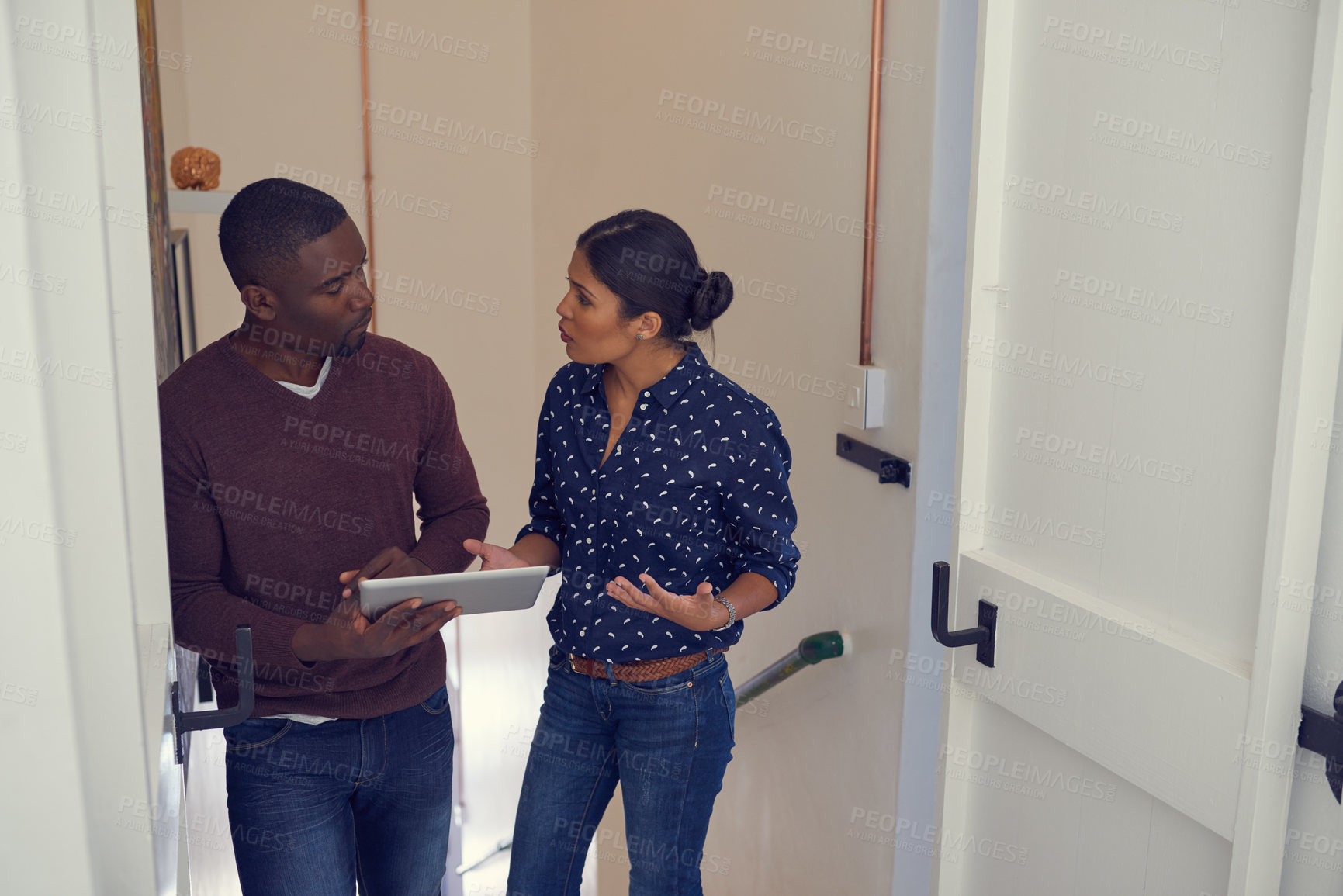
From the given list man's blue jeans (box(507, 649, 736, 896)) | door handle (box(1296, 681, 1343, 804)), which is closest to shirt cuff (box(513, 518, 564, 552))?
man's blue jeans (box(507, 649, 736, 896))

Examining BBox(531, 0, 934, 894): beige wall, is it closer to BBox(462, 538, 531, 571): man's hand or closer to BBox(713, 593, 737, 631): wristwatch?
BBox(713, 593, 737, 631): wristwatch

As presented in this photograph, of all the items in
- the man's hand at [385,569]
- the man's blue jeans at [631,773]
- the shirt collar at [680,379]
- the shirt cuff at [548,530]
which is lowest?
the man's blue jeans at [631,773]

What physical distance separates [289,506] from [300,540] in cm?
5

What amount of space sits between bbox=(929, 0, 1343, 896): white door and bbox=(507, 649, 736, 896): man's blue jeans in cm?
37

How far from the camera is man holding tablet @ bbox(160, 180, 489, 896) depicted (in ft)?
4.78

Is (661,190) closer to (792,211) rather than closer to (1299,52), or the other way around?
(792,211)

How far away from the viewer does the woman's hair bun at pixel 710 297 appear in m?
1.70

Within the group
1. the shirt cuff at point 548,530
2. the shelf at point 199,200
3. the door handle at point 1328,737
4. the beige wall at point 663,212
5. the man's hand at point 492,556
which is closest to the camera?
the door handle at point 1328,737

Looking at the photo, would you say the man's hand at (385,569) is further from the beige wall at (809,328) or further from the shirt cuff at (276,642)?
the beige wall at (809,328)

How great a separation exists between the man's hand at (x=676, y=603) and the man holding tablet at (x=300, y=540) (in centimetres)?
24

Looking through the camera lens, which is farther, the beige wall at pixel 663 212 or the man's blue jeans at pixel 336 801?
the beige wall at pixel 663 212

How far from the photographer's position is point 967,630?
157 centimetres

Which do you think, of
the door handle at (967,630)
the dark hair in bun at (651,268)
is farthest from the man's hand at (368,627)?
the door handle at (967,630)

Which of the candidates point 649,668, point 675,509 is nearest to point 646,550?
point 675,509
